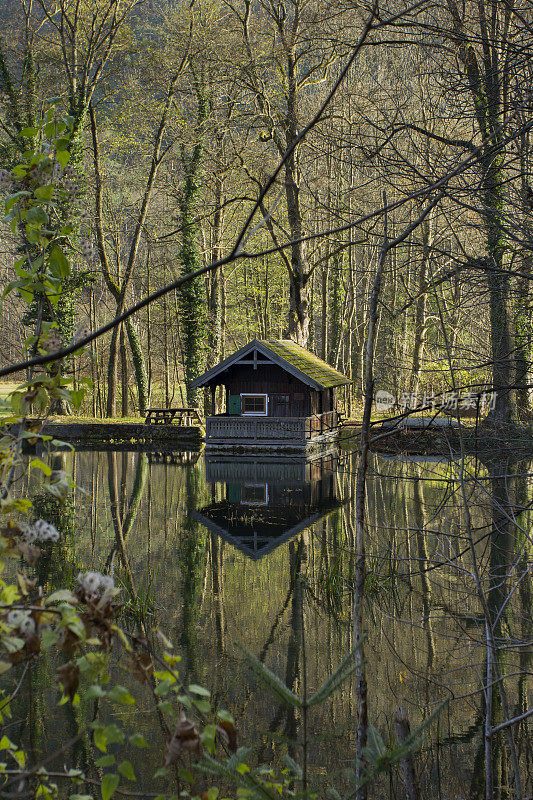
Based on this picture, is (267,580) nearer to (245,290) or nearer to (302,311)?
(302,311)

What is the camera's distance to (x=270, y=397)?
25.8m

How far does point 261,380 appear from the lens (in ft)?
84.6

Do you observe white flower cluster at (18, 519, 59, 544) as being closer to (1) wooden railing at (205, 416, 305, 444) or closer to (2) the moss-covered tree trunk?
(1) wooden railing at (205, 416, 305, 444)

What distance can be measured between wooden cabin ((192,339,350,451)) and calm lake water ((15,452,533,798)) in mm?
7076

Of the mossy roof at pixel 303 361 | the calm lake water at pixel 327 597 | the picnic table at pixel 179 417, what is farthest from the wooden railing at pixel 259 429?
the calm lake water at pixel 327 597

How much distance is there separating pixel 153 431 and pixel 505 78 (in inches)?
901

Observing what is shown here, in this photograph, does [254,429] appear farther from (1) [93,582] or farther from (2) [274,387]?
(1) [93,582]

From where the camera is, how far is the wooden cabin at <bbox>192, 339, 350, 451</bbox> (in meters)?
24.0

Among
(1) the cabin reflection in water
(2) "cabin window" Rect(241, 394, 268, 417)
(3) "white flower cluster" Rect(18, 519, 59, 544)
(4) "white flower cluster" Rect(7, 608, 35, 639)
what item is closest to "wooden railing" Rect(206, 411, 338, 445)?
(2) "cabin window" Rect(241, 394, 268, 417)

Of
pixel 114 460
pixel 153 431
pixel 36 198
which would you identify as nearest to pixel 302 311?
pixel 153 431

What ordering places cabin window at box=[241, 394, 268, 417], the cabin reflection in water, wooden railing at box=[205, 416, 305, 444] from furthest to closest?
1. cabin window at box=[241, 394, 268, 417]
2. wooden railing at box=[205, 416, 305, 444]
3. the cabin reflection in water

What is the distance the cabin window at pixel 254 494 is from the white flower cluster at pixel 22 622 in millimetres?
13846

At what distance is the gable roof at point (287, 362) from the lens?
2370cm

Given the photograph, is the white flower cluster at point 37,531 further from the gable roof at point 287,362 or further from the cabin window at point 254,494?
the gable roof at point 287,362
